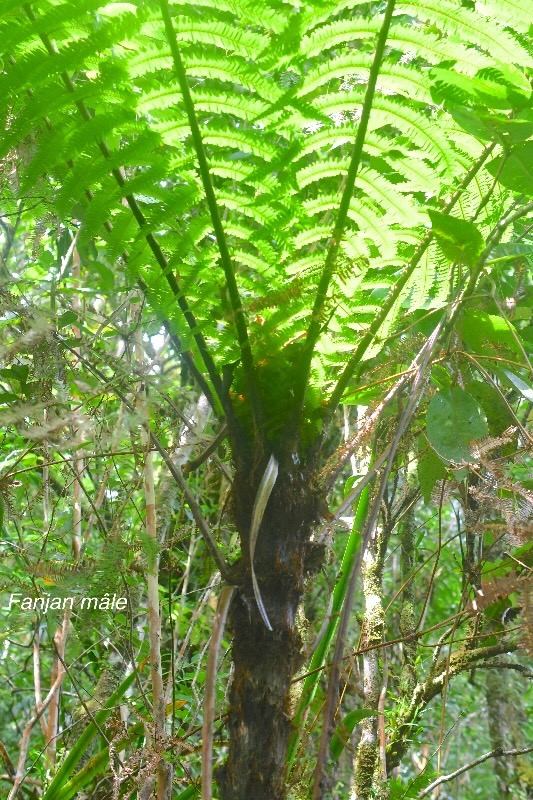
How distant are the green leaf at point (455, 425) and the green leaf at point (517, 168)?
31 cm

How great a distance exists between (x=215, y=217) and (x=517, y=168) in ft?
1.40

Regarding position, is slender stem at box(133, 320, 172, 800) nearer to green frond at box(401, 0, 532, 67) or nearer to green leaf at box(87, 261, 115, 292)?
green leaf at box(87, 261, 115, 292)

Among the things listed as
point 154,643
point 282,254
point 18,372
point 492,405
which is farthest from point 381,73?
point 154,643

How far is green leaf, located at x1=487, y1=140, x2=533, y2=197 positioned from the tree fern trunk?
520 millimetres

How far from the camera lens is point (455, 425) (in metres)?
1.05

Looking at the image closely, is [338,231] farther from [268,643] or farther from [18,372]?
[18,372]

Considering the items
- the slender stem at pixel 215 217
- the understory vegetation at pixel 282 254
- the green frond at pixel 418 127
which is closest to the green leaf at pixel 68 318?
the understory vegetation at pixel 282 254

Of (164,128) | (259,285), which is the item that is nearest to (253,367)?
(259,285)

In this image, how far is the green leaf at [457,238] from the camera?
92 cm

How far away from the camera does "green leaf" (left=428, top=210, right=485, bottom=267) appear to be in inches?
36.2

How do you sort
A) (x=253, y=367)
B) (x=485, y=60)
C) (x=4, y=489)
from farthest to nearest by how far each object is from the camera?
(x=4, y=489) < (x=253, y=367) < (x=485, y=60)

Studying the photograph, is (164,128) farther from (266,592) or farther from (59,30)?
(266,592)

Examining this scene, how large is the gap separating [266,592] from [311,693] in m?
0.39

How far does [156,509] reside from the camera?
1.52 m
